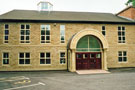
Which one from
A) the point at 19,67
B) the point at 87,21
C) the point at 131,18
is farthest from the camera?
the point at 131,18

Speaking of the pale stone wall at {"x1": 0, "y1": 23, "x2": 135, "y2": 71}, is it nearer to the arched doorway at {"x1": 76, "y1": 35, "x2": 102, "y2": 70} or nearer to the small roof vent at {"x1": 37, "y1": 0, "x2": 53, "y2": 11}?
the arched doorway at {"x1": 76, "y1": 35, "x2": 102, "y2": 70}

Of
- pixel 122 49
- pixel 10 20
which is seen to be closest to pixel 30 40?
pixel 10 20

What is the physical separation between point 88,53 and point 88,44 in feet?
4.34

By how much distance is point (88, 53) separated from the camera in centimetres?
1886

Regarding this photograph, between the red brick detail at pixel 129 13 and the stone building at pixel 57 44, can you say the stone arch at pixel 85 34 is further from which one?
the red brick detail at pixel 129 13

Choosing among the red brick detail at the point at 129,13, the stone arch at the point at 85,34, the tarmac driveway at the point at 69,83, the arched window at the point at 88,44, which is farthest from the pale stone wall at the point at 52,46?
the tarmac driveway at the point at 69,83

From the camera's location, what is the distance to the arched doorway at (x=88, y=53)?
734 inches

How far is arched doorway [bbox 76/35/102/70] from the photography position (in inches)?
734

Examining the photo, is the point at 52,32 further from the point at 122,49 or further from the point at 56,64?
the point at 122,49

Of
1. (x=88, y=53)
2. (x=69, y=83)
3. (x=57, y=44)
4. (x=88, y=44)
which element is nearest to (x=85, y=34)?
(x=88, y=44)

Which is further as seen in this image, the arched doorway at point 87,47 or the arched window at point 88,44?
the arched window at point 88,44

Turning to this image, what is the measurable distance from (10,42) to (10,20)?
3.10 metres

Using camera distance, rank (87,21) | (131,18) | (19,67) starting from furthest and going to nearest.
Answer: (131,18)
(87,21)
(19,67)

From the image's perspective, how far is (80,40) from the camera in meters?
18.9
